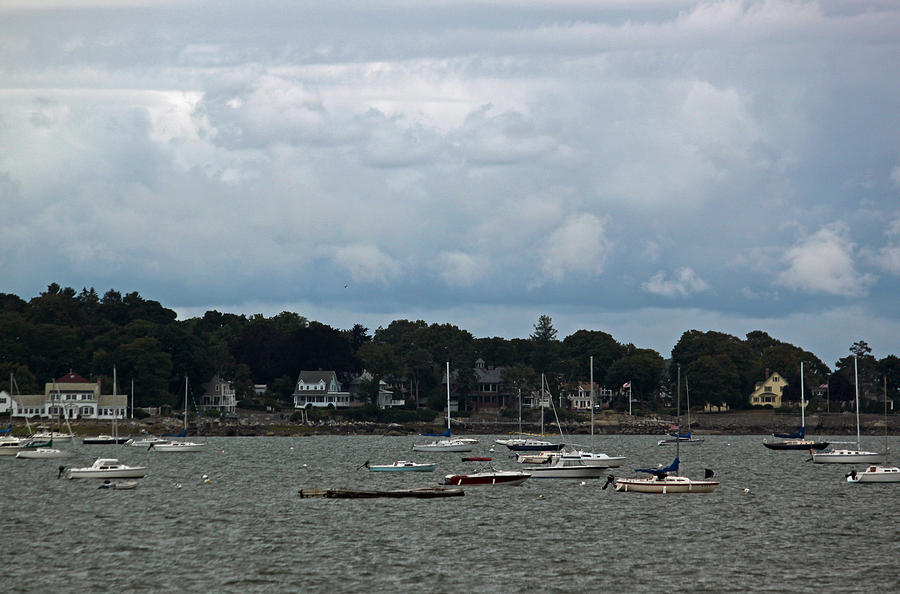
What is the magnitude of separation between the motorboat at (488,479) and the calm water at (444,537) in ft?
3.18

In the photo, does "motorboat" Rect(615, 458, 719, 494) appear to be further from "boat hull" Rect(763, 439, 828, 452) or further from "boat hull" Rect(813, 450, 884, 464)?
"boat hull" Rect(763, 439, 828, 452)

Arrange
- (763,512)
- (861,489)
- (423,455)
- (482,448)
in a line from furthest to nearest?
(482,448)
(423,455)
(861,489)
(763,512)

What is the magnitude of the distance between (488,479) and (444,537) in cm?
2602

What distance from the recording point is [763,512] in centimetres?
7119

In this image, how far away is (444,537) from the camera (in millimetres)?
58156

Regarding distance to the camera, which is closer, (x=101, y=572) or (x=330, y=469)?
(x=101, y=572)

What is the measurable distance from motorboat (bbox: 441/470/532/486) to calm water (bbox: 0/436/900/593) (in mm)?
968

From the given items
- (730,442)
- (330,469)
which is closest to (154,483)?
(330,469)

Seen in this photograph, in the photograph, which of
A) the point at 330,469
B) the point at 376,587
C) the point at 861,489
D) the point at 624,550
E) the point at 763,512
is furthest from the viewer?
the point at 330,469

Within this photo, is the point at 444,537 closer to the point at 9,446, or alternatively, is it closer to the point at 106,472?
the point at 106,472

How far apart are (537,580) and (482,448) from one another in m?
110

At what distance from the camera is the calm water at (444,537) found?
152 feet

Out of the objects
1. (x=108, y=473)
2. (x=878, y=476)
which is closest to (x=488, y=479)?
(x=878, y=476)

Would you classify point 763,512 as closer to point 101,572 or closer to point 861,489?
point 861,489
